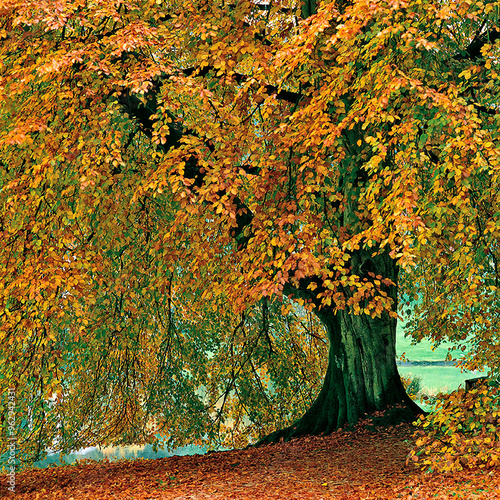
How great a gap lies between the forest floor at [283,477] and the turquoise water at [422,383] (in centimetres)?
676

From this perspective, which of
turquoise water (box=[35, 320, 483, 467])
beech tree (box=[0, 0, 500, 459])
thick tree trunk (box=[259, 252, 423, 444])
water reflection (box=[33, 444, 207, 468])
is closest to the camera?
beech tree (box=[0, 0, 500, 459])

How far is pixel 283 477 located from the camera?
23.5 ft

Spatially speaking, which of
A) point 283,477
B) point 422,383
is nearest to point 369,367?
point 283,477

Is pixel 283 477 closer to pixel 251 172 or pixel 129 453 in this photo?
pixel 251 172

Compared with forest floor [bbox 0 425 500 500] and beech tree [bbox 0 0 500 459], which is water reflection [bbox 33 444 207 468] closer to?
beech tree [bbox 0 0 500 459]

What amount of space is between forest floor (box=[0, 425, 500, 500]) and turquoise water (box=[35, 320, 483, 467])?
6.76m

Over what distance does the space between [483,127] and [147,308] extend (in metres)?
5.69

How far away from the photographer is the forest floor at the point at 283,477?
5.82m

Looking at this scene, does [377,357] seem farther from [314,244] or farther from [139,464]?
[139,464]

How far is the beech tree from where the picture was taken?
227 inches

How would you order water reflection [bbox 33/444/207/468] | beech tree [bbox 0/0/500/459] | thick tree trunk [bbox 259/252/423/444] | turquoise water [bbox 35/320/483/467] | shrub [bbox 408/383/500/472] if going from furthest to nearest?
1. turquoise water [bbox 35/320/483/467]
2. water reflection [bbox 33/444/207/468]
3. thick tree trunk [bbox 259/252/423/444]
4. beech tree [bbox 0/0/500/459]
5. shrub [bbox 408/383/500/472]

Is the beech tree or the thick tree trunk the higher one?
the beech tree

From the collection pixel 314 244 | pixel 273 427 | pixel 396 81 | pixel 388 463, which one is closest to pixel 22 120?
pixel 314 244

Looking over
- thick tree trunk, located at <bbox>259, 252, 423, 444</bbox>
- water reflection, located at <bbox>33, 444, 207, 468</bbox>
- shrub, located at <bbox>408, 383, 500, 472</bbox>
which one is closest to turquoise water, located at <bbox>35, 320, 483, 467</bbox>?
water reflection, located at <bbox>33, 444, 207, 468</bbox>
